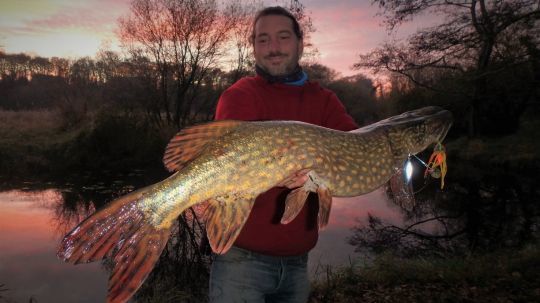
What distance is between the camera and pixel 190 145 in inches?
62.3

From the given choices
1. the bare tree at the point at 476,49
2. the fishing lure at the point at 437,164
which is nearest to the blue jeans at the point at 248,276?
the fishing lure at the point at 437,164

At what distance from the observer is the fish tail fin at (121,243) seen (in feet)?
4.26

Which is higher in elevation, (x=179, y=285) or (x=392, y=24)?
(x=392, y=24)

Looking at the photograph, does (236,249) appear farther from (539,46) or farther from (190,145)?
(539,46)

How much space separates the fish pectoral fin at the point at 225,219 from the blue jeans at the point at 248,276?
0.30 meters

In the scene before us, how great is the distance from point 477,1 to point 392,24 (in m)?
4.70

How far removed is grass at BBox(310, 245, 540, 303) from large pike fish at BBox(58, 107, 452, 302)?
3643mm

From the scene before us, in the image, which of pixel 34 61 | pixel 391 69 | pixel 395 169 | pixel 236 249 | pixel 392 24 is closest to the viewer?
pixel 236 249

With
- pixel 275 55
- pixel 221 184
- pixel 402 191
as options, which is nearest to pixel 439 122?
pixel 402 191

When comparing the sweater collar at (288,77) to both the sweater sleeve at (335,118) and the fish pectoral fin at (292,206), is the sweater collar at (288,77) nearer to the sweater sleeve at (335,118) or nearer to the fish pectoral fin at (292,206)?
the sweater sleeve at (335,118)

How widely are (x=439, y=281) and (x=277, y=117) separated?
4.57 meters

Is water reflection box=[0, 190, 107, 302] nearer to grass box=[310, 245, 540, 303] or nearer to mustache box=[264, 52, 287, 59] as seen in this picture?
grass box=[310, 245, 540, 303]

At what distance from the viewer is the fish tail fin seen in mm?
1298

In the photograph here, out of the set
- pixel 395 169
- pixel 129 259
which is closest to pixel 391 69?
pixel 395 169
